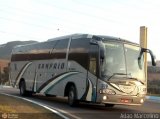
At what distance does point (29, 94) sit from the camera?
1147 inches

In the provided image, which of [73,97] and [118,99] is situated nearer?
[118,99]

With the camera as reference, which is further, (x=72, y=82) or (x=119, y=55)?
(x=72, y=82)

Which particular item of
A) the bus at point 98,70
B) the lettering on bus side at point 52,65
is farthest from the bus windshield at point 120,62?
the lettering on bus side at point 52,65

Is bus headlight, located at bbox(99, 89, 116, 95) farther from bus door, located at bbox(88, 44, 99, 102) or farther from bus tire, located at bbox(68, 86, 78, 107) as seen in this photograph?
bus tire, located at bbox(68, 86, 78, 107)

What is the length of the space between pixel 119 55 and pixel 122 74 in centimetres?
90

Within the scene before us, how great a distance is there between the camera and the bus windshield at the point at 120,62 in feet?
62.3

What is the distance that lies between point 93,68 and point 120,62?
4.10 ft

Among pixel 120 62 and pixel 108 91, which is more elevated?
pixel 120 62

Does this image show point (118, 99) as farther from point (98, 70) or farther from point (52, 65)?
point (52, 65)

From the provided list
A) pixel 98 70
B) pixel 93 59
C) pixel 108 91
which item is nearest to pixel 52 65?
pixel 93 59

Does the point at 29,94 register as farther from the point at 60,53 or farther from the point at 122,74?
the point at 122,74

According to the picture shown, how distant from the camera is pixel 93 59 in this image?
64.3 feet

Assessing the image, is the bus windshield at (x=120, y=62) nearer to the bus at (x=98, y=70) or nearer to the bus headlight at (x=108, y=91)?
the bus at (x=98, y=70)

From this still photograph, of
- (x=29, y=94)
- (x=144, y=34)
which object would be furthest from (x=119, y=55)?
(x=144, y=34)
